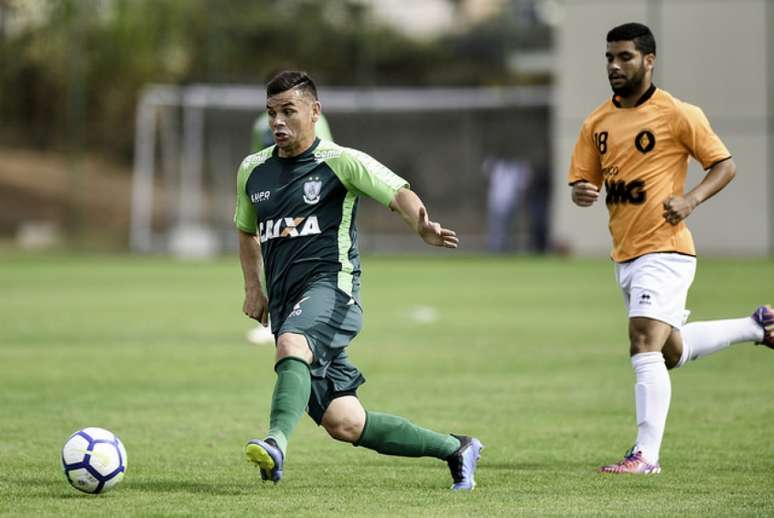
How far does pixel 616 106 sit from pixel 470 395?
3.51 metres

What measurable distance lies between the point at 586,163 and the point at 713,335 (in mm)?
1192

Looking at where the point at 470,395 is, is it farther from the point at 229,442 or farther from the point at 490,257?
the point at 490,257

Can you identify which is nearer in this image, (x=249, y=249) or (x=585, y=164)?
(x=249, y=249)

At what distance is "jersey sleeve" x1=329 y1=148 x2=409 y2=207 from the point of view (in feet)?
20.5

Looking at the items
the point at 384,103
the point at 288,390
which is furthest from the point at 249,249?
the point at 384,103

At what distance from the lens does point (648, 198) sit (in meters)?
7.25

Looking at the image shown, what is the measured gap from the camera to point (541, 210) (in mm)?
32125

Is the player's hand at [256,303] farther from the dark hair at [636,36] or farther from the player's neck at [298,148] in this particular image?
the dark hair at [636,36]

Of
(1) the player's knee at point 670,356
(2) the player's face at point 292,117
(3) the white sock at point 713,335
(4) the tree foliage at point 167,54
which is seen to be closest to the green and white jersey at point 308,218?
(2) the player's face at point 292,117

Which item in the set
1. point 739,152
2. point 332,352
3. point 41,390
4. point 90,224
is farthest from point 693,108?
point 90,224

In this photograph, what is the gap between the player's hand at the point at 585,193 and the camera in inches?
288

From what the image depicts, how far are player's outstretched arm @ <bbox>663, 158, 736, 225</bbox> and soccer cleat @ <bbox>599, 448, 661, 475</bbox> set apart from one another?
3.97 ft

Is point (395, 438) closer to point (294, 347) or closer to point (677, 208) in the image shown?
point (294, 347)

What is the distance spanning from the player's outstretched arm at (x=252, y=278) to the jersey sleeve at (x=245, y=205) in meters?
0.06
